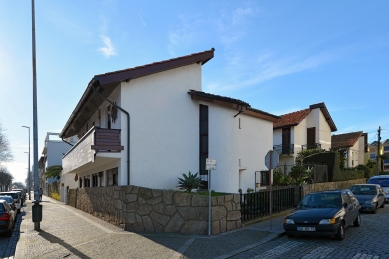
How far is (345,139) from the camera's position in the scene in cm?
3750

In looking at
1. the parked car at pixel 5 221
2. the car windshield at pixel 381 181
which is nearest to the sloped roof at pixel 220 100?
the parked car at pixel 5 221

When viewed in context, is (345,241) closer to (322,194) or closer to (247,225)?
(322,194)

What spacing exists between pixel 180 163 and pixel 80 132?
1291cm

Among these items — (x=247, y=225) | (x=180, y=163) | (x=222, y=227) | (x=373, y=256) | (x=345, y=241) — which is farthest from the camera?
(x=180, y=163)

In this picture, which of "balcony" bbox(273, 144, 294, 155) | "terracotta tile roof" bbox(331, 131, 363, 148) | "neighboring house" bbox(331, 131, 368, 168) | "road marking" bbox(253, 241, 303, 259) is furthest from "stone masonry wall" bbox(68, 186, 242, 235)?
"terracotta tile roof" bbox(331, 131, 363, 148)

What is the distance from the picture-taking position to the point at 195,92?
14.7 metres

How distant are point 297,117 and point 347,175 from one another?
6.81 m

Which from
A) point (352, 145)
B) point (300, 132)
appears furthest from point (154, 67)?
point (352, 145)

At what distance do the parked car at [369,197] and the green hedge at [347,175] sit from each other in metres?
7.67

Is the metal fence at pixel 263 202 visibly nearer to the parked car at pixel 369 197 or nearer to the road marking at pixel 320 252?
the parked car at pixel 369 197

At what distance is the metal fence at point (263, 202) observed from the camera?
11953 mm

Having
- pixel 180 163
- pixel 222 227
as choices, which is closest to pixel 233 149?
pixel 180 163

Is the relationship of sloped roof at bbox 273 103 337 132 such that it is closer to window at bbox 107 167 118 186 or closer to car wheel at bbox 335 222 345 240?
window at bbox 107 167 118 186

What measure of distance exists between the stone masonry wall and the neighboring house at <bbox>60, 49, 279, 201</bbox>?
1458 millimetres
